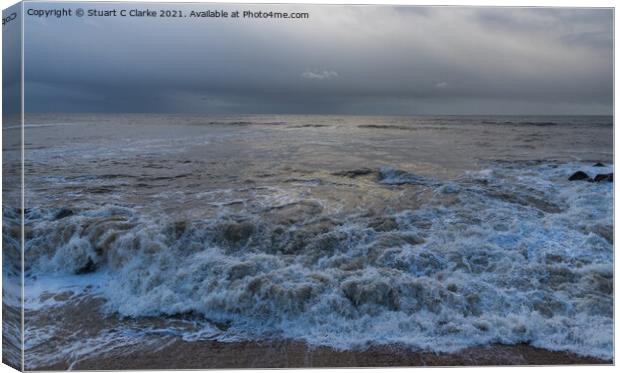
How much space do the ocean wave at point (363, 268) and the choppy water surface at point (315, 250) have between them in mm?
17

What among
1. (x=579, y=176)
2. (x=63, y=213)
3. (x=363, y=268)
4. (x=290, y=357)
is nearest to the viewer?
(x=290, y=357)

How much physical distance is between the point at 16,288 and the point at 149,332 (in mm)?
1367

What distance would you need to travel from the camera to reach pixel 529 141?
9844mm

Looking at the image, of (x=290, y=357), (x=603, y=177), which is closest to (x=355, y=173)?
(x=290, y=357)

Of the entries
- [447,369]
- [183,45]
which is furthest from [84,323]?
[447,369]

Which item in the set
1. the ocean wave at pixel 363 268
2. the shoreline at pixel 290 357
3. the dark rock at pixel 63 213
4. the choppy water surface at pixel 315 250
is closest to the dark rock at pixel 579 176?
the choppy water surface at pixel 315 250

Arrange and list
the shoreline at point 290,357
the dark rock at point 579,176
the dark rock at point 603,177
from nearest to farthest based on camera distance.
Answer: the shoreline at point 290,357
the dark rock at point 603,177
the dark rock at point 579,176

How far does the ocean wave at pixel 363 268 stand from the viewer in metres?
4.59

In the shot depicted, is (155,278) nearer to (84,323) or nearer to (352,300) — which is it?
(84,323)

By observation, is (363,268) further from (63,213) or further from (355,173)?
(63,213)

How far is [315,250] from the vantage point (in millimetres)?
5398

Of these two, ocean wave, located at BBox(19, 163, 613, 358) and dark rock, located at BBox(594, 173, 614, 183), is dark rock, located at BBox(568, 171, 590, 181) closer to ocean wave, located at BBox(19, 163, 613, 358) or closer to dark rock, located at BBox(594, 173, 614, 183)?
dark rock, located at BBox(594, 173, 614, 183)

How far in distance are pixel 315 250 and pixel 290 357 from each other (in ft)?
4.58

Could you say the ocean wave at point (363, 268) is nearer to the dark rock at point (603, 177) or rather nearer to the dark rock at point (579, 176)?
the dark rock at point (603, 177)
